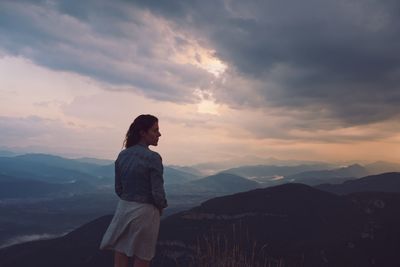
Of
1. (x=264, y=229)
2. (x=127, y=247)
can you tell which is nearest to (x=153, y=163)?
(x=127, y=247)

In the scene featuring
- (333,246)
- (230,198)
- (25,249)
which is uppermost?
(230,198)

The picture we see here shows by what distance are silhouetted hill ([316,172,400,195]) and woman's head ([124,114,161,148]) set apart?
175297 mm

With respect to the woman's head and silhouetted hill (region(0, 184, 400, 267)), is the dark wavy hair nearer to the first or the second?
the woman's head

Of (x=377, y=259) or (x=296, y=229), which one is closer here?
(x=377, y=259)

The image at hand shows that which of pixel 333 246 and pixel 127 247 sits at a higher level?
pixel 127 247

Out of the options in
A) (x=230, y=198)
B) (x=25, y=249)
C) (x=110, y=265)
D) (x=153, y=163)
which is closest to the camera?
(x=153, y=163)

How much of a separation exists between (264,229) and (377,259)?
22.4m

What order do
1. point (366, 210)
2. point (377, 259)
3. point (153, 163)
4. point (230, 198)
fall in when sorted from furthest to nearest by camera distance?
point (230, 198) → point (366, 210) → point (377, 259) → point (153, 163)

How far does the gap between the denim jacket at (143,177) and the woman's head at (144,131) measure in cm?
14

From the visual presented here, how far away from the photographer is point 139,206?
6012 mm

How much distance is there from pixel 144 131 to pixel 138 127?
4.3 inches

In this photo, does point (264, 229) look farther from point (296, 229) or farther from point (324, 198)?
point (324, 198)

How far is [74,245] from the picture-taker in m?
109

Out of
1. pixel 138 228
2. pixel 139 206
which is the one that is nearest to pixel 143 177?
pixel 139 206
